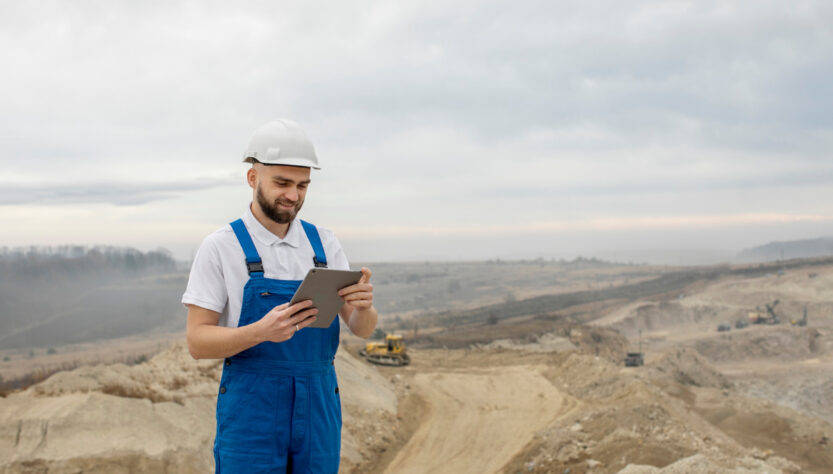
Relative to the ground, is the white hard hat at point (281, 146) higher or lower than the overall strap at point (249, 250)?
higher

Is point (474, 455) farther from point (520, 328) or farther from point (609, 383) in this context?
point (520, 328)

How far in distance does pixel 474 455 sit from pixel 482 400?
16.1ft

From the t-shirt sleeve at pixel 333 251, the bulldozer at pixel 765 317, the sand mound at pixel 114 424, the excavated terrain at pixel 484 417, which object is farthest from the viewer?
the bulldozer at pixel 765 317

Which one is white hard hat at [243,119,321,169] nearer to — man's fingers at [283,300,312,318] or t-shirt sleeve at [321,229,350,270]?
t-shirt sleeve at [321,229,350,270]

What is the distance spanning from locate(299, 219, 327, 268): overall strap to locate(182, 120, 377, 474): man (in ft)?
0.30

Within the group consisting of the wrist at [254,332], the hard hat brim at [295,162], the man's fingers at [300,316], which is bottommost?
the wrist at [254,332]

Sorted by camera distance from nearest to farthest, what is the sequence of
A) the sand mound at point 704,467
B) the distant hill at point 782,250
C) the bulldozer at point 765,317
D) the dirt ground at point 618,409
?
1. the sand mound at point 704,467
2. the dirt ground at point 618,409
3. the bulldozer at point 765,317
4. the distant hill at point 782,250

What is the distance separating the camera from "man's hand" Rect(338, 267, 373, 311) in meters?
2.72

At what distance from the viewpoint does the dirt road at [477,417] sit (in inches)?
456

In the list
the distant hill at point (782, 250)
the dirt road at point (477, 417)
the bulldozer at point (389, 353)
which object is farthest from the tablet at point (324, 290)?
the distant hill at point (782, 250)

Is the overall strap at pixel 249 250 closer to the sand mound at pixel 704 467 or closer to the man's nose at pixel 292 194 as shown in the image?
the man's nose at pixel 292 194

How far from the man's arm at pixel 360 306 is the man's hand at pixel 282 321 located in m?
0.22

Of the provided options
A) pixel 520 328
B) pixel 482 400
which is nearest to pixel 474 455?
pixel 482 400

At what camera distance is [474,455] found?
11.9 m
